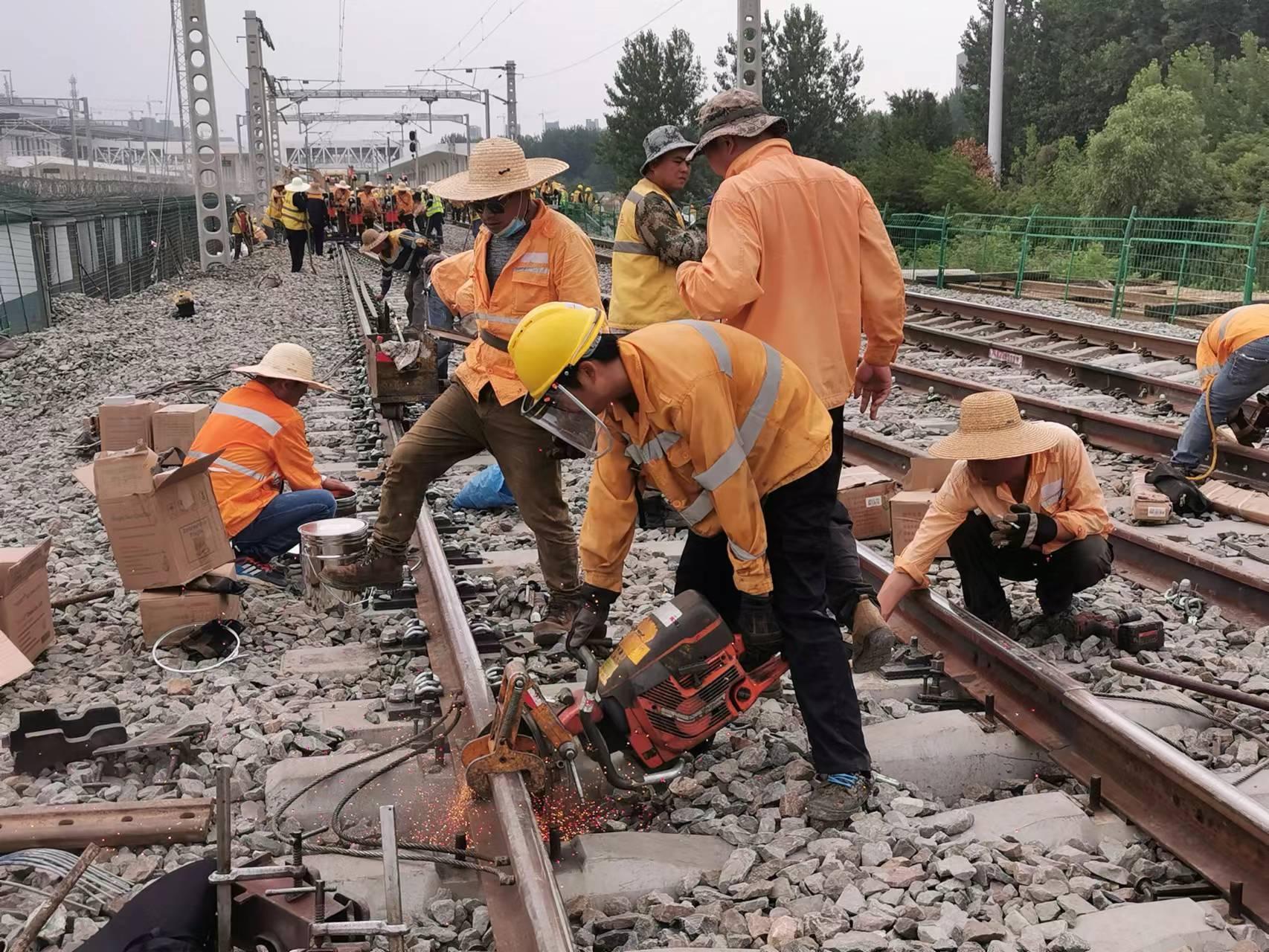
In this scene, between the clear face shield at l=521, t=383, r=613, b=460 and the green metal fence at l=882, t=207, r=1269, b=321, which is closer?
the clear face shield at l=521, t=383, r=613, b=460

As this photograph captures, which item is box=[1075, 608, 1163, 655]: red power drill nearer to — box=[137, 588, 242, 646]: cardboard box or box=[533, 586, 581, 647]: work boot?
box=[533, 586, 581, 647]: work boot

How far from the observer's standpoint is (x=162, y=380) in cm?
1326

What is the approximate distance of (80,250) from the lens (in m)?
23.0

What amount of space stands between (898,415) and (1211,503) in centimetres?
333

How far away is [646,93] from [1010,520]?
203ft

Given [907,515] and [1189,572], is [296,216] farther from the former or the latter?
[1189,572]

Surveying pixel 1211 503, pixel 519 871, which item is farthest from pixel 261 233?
pixel 519 871

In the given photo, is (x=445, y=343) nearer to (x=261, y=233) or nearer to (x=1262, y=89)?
(x=1262, y=89)

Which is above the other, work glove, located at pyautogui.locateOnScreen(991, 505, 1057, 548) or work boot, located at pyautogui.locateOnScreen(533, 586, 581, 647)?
work glove, located at pyautogui.locateOnScreen(991, 505, 1057, 548)

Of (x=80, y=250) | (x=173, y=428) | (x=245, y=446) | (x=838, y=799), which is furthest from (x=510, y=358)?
(x=80, y=250)

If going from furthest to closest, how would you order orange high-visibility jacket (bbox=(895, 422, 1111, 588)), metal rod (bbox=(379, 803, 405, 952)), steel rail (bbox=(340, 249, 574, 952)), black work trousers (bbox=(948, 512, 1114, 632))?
black work trousers (bbox=(948, 512, 1114, 632)) < orange high-visibility jacket (bbox=(895, 422, 1111, 588)) < steel rail (bbox=(340, 249, 574, 952)) < metal rod (bbox=(379, 803, 405, 952))

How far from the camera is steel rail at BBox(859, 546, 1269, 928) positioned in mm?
3352

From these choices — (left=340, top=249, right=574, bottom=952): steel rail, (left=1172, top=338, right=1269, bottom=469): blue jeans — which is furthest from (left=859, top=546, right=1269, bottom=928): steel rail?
(left=1172, top=338, right=1269, bottom=469): blue jeans

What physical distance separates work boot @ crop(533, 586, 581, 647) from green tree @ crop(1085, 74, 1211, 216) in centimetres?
2441
